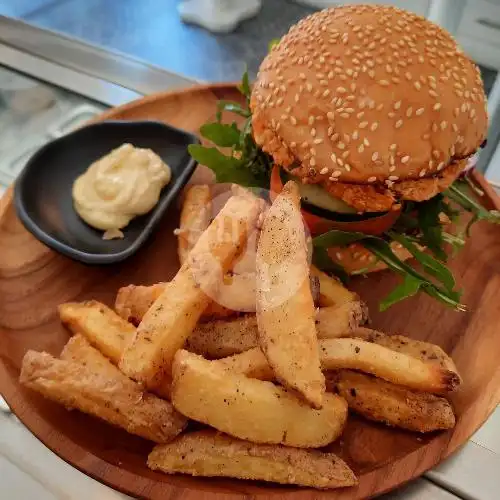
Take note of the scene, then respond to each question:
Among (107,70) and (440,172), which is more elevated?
(440,172)

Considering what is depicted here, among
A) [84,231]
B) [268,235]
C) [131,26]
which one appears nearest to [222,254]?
[268,235]

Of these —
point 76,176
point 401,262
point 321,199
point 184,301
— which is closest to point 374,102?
point 321,199

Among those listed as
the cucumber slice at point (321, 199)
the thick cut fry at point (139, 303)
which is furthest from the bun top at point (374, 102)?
the thick cut fry at point (139, 303)

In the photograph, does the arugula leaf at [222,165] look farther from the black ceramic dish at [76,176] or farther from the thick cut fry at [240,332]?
the thick cut fry at [240,332]

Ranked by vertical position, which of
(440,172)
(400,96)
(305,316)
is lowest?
(305,316)

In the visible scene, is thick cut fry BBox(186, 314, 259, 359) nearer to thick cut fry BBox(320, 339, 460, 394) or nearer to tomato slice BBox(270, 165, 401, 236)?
thick cut fry BBox(320, 339, 460, 394)

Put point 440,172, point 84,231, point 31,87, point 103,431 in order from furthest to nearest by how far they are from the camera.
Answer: point 31,87, point 84,231, point 440,172, point 103,431

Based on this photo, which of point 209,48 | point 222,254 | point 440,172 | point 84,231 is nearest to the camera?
point 222,254

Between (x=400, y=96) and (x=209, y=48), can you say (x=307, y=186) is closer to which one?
(x=400, y=96)
